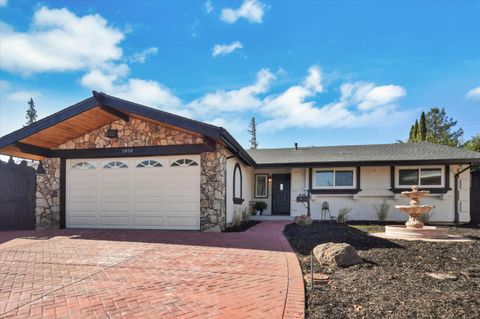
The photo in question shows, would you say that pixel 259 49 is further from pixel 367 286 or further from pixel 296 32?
pixel 367 286

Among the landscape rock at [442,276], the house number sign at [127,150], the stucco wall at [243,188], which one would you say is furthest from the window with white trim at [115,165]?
the landscape rock at [442,276]

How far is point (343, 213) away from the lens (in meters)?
14.4

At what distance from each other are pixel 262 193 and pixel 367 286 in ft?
41.4

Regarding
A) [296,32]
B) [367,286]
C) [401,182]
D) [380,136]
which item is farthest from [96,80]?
[380,136]

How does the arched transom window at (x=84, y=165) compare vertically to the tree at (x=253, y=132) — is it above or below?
below

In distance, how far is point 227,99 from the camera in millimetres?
20375

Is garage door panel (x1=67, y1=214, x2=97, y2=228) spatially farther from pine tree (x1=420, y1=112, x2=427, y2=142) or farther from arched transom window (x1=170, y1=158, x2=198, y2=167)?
pine tree (x1=420, y1=112, x2=427, y2=142)

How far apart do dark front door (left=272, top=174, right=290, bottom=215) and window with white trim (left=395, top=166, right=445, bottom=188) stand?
17.0ft

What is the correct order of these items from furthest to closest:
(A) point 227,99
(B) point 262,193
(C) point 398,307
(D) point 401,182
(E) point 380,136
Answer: (E) point 380,136, (A) point 227,99, (B) point 262,193, (D) point 401,182, (C) point 398,307

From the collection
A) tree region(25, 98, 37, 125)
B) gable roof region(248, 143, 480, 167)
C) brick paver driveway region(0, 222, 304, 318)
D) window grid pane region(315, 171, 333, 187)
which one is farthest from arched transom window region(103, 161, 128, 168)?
tree region(25, 98, 37, 125)

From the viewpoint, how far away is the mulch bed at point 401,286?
363cm

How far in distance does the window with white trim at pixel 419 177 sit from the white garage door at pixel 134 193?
9468mm

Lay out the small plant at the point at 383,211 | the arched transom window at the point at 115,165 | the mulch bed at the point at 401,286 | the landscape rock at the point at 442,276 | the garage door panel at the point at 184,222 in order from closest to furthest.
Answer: the mulch bed at the point at 401,286 → the landscape rock at the point at 442,276 → the garage door panel at the point at 184,222 → the arched transom window at the point at 115,165 → the small plant at the point at 383,211

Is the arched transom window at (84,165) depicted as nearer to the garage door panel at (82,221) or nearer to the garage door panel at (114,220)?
the garage door panel at (82,221)
